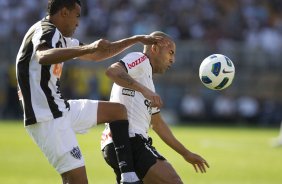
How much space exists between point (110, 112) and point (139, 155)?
566mm

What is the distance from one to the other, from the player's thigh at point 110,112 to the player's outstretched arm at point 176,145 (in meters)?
0.76

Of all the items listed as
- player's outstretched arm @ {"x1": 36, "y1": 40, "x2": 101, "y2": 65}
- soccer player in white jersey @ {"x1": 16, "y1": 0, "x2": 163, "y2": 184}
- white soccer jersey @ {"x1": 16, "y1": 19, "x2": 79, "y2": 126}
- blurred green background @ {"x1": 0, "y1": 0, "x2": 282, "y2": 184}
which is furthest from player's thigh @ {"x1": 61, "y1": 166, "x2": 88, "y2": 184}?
blurred green background @ {"x1": 0, "y1": 0, "x2": 282, "y2": 184}

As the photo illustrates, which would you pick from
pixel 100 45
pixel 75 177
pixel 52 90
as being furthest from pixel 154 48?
pixel 75 177

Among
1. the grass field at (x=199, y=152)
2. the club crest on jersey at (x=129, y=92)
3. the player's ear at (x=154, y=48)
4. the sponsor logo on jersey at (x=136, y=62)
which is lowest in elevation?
the grass field at (x=199, y=152)

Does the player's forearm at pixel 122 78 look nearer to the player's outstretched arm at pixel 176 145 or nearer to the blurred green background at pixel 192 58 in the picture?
the player's outstretched arm at pixel 176 145

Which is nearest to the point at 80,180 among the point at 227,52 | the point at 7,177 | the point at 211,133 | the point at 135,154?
the point at 135,154

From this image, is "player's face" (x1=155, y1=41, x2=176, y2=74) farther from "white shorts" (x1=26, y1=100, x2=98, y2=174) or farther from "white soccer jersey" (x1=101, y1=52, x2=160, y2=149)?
"white shorts" (x1=26, y1=100, x2=98, y2=174)

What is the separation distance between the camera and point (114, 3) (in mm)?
29312

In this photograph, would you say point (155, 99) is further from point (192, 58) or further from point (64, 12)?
point (192, 58)

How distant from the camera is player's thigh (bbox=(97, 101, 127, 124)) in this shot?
7270 millimetres

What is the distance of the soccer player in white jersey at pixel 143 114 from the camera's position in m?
7.35

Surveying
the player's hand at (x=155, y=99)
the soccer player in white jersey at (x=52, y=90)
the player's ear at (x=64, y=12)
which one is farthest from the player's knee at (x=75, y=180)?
the player's ear at (x=64, y=12)

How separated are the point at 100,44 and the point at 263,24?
23.1 meters

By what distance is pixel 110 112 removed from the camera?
728 centimetres
